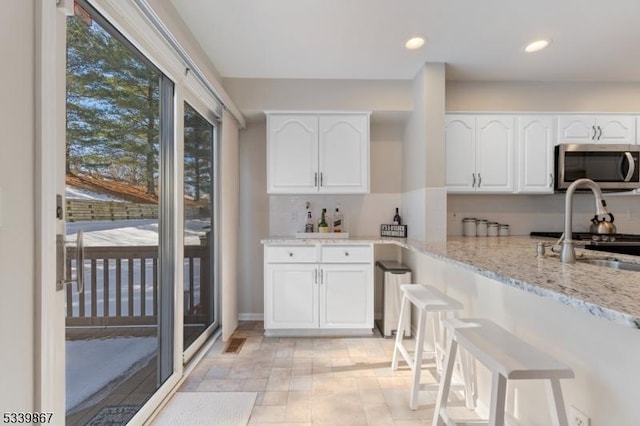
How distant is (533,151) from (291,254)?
101 inches

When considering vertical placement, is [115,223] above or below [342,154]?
below

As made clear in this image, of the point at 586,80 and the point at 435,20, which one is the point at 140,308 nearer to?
the point at 435,20

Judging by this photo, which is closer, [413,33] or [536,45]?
[413,33]

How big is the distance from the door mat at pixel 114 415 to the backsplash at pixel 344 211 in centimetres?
204

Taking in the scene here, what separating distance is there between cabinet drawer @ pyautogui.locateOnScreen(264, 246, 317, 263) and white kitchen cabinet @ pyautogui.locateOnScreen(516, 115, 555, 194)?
2173 millimetres

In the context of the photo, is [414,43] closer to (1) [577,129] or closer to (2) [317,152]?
(2) [317,152]

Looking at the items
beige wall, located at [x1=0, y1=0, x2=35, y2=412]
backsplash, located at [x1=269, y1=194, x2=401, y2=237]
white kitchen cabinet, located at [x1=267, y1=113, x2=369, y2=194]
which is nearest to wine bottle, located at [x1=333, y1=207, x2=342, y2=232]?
backsplash, located at [x1=269, y1=194, x2=401, y2=237]

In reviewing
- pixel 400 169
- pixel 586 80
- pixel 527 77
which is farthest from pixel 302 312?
pixel 586 80

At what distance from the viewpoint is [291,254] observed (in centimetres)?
294

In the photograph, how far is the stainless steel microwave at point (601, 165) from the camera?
9.34ft

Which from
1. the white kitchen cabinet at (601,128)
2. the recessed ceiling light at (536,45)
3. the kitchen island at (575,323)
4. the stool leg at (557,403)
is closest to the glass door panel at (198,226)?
the kitchen island at (575,323)

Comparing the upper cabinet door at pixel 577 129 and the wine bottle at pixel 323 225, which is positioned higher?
the upper cabinet door at pixel 577 129

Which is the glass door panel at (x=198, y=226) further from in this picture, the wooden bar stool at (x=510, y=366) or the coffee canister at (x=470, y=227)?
the coffee canister at (x=470, y=227)

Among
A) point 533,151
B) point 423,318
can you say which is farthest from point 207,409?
point 533,151
